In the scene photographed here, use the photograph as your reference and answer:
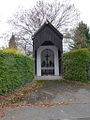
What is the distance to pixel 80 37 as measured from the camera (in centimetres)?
2806

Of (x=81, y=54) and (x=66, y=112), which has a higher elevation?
(x=81, y=54)

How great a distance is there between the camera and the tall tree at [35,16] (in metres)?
29.1

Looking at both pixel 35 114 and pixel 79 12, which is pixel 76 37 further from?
pixel 35 114

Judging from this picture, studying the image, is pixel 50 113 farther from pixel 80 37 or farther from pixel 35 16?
pixel 35 16

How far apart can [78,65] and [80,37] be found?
51.6ft

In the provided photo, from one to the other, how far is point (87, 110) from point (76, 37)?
925 inches

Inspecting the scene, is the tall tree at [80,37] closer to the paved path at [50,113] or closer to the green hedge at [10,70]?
the green hedge at [10,70]

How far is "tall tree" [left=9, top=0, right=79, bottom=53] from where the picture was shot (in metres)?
29.1

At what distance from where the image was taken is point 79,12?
28812 mm

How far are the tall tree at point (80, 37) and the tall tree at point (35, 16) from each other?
2.17 meters

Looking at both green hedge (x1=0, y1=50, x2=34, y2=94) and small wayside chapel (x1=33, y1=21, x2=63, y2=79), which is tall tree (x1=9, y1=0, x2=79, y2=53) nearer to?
small wayside chapel (x1=33, y1=21, x2=63, y2=79)

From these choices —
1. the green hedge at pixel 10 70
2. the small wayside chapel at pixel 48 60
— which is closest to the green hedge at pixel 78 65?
the small wayside chapel at pixel 48 60

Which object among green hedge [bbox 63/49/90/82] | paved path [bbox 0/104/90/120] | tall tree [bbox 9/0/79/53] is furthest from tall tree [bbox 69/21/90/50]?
paved path [bbox 0/104/90/120]

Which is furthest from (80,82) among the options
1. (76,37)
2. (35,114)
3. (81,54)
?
(76,37)
